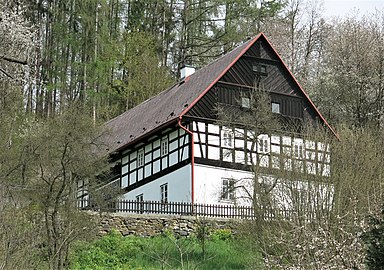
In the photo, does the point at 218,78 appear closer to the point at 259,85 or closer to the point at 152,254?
the point at 259,85

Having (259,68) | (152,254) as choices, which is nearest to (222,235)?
(152,254)

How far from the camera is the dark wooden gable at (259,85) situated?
97.6 feet

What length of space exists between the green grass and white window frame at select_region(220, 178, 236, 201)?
4.35 m

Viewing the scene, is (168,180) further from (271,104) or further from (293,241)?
(293,241)

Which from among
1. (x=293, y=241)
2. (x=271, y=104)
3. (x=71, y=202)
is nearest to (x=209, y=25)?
(x=271, y=104)

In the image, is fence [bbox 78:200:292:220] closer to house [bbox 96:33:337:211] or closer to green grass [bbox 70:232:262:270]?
house [bbox 96:33:337:211]

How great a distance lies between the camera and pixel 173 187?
29.2m

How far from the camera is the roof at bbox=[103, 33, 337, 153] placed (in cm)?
2994

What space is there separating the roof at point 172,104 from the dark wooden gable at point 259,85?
24 centimetres

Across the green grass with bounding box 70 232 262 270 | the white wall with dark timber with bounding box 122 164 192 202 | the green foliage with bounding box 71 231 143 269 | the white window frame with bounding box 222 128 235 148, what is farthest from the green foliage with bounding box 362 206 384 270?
the white window frame with bounding box 222 128 235 148

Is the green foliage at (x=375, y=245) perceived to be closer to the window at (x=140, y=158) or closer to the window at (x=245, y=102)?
the window at (x=245, y=102)

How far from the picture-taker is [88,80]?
4100 centimetres

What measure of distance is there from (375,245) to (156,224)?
16.7m

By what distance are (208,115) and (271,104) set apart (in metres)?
2.81
